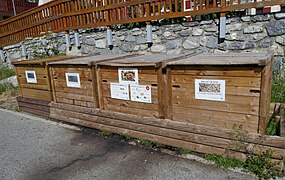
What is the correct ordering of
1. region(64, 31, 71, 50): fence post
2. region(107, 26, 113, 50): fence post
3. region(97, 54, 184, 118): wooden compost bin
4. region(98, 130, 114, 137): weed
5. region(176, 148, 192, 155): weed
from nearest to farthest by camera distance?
region(176, 148, 192, 155): weed < region(97, 54, 184, 118): wooden compost bin < region(98, 130, 114, 137): weed < region(107, 26, 113, 50): fence post < region(64, 31, 71, 50): fence post

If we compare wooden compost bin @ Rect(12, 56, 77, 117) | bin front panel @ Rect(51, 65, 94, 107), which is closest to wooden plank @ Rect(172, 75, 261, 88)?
bin front panel @ Rect(51, 65, 94, 107)

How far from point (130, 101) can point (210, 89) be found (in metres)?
1.37

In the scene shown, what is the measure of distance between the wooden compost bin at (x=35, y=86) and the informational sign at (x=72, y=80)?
1.94 ft

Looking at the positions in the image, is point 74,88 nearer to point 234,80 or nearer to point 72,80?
point 72,80

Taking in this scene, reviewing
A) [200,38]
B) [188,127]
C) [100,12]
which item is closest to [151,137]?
[188,127]

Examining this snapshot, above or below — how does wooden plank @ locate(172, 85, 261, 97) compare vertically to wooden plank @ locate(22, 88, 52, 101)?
above

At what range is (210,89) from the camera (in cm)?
304

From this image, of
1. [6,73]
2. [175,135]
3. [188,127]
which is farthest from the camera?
[6,73]

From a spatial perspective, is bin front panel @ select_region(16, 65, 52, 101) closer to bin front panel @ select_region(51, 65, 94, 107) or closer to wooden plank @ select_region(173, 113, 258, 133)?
bin front panel @ select_region(51, 65, 94, 107)

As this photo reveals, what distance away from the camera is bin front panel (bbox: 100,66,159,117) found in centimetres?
351

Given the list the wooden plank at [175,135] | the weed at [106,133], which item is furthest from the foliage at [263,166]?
the weed at [106,133]

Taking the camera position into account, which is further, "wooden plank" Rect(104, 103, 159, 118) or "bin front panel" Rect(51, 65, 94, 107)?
"bin front panel" Rect(51, 65, 94, 107)

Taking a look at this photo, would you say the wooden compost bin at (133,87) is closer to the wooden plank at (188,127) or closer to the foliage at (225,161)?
the wooden plank at (188,127)

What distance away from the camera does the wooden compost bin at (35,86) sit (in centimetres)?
497
